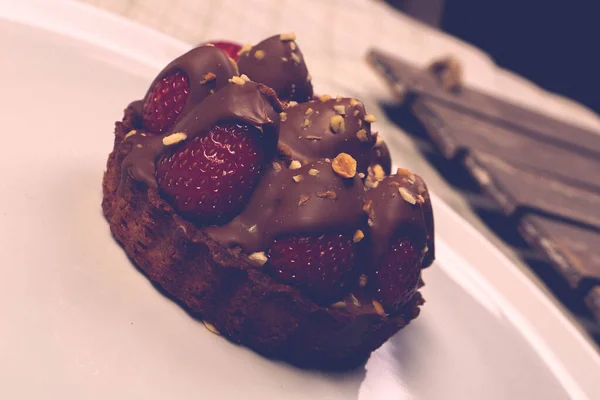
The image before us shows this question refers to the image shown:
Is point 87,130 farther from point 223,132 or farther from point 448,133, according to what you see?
point 448,133

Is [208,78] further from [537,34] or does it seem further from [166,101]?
[537,34]

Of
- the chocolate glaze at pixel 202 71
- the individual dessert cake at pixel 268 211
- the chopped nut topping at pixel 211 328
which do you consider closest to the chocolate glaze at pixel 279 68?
the individual dessert cake at pixel 268 211

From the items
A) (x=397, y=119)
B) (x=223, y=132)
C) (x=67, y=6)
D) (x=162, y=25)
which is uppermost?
(x=223, y=132)

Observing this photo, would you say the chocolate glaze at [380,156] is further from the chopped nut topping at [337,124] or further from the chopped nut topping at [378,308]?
the chopped nut topping at [378,308]

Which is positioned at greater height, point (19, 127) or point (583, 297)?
point (19, 127)

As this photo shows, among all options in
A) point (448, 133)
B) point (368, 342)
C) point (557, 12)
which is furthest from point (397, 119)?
point (557, 12)

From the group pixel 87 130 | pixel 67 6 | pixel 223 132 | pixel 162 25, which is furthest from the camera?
pixel 162 25
